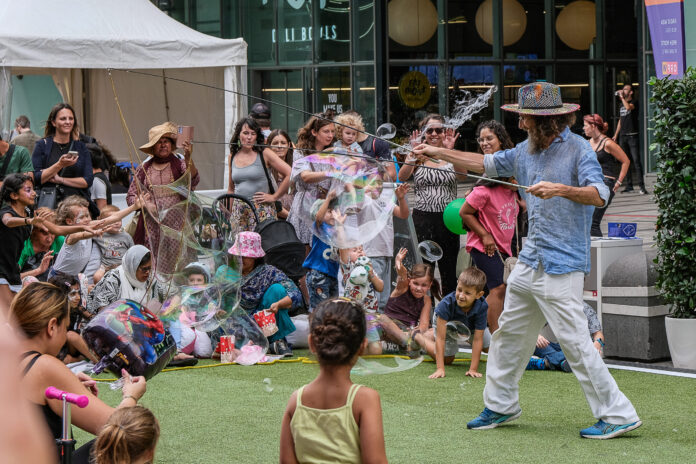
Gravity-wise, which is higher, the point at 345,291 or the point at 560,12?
the point at 560,12

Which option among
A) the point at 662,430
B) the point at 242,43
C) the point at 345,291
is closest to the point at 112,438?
the point at 662,430

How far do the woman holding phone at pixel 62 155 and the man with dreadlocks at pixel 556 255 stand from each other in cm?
534

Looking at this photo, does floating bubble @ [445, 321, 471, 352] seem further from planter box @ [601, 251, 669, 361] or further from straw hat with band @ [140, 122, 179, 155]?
straw hat with band @ [140, 122, 179, 155]

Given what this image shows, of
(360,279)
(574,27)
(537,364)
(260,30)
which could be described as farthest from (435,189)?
(574,27)

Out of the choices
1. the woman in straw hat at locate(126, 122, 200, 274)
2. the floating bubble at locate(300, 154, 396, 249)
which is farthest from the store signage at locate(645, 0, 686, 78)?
the woman in straw hat at locate(126, 122, 200, 274)

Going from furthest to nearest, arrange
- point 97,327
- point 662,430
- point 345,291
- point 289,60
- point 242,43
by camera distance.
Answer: point 289,60 < point 242,43 < point 345,291 < point 662,430 < point 97,327

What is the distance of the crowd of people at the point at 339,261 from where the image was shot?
10.7 ft

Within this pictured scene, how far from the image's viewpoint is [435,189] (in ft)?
27.3

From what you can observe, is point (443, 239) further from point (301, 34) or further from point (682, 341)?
point (301, 34)

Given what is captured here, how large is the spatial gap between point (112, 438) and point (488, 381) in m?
2.78

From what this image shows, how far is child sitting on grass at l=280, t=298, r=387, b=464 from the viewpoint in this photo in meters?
3.08

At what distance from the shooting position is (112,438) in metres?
2.99

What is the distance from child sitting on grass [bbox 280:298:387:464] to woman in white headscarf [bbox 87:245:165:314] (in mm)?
4620

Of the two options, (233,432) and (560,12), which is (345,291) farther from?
(560,12)
